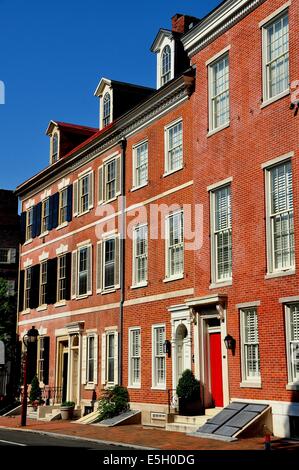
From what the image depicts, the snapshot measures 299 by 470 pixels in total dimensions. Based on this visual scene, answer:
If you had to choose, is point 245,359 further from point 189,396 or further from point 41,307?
point 41,307

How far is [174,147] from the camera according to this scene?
24688 mm

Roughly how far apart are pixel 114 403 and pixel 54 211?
11.9 metres

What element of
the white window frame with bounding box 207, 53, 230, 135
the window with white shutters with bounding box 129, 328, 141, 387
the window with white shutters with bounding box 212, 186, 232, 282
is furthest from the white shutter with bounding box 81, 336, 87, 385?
the white window frame with bounding box 207, 53, 230, 135

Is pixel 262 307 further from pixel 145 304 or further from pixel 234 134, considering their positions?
pixel 145 304

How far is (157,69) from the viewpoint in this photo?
27.7m

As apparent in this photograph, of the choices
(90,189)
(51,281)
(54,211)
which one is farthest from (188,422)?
(54,211)

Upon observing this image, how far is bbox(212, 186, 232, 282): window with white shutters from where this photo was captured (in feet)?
68.3

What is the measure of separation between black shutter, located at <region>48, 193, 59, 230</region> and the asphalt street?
13.7m

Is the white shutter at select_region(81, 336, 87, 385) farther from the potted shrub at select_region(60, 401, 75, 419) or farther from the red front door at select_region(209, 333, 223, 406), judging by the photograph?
the red front door at select_region(209, 333, 223, 406)

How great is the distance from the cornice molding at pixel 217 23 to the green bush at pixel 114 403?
39.9ft

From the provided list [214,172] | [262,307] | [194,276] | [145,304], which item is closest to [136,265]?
[145,304]

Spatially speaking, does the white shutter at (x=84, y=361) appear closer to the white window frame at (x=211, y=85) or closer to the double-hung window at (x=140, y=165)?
the double-hung window at (x=140, y=165)

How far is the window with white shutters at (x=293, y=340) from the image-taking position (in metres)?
17.7

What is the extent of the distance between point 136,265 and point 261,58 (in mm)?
9751
